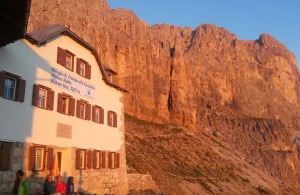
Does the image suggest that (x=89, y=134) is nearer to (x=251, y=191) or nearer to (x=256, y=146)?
(x=251, y=191)

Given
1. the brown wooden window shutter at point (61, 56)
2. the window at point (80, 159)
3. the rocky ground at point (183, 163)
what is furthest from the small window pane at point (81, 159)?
the rocky ground at point (183, 163)

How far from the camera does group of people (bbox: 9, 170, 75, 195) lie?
11.7 m

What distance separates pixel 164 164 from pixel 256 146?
7800 centimetres

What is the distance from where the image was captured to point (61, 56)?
23359 mm

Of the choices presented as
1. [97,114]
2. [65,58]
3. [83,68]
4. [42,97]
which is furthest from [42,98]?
[97,114]

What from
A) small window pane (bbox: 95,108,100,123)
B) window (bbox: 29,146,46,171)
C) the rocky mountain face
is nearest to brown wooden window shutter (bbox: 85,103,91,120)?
small window pane (bbox: 95,108,100,123)

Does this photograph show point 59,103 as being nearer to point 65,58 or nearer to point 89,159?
point 65,58

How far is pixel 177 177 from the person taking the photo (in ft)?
162

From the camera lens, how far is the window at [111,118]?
28969mm

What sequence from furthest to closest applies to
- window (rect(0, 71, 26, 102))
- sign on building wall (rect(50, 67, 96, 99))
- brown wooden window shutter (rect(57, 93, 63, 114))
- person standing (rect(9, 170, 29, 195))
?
sign on building wall (rect(50, 67, 96, 99)), brown wooden window shutter (rect(57, 93, 63, 114)), window (rect(0, 71, 26, 102)), person standing (rect(9, 170, 29, 195))

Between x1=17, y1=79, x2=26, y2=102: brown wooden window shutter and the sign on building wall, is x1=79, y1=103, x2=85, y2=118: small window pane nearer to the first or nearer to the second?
the sign on building wall

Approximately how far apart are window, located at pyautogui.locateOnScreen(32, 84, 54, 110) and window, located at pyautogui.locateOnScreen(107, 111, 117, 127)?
→ 7.72 m

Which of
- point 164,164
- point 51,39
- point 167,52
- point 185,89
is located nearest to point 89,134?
point 51,39

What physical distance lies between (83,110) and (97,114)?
204cm
